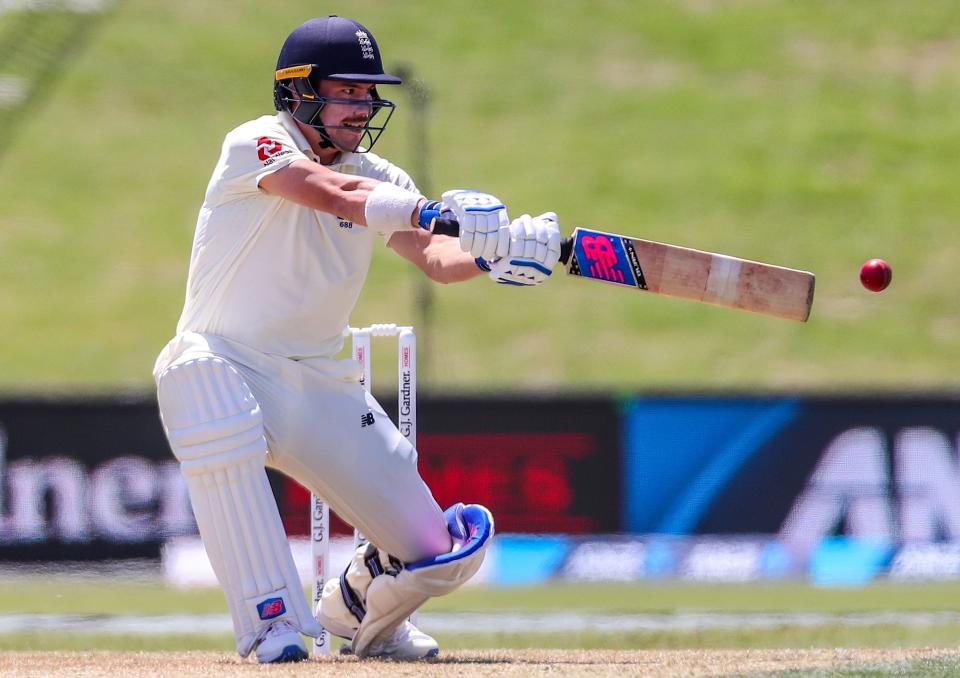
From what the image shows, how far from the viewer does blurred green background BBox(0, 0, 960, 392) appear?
575 inches

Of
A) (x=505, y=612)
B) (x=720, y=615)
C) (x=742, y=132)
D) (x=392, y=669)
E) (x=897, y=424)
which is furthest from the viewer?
(x=742, y=132)

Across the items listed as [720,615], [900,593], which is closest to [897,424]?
[900,593]

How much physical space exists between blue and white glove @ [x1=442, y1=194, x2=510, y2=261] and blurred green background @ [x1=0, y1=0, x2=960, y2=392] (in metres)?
8.53

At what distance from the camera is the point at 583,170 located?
55.7 feet

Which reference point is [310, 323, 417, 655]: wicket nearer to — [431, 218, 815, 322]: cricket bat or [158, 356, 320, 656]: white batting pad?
[158, 356, 320, 656]: white batting pad

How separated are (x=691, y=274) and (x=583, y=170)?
1271 centimetres

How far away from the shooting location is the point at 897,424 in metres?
9.10

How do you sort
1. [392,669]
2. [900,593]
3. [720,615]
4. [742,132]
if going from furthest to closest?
1. [742,132]
2. [900,593]
3. [720,615]
4. [392,669]

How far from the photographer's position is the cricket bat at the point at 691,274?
4.36 meters

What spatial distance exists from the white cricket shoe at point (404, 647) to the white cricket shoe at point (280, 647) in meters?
0.56

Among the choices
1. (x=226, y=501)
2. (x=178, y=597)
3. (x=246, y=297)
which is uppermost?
(x=246, y=297)

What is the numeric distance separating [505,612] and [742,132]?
10.6 metres

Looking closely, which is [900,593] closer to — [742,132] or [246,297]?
[246,297]

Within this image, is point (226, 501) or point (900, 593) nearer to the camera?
point (226, 501)
